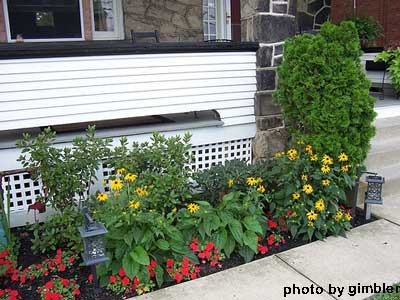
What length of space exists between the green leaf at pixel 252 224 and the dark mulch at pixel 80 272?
18cm

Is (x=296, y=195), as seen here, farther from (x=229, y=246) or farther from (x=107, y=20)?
(x=107, y=20)

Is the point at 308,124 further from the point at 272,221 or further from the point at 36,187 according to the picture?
the point at 36,187

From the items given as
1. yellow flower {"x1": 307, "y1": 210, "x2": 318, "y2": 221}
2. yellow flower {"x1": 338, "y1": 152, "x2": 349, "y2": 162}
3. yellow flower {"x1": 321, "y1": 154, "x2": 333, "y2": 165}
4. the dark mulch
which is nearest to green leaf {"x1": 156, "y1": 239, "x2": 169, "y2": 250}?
the dark mulch

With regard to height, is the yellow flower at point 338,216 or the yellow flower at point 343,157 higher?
the yellow flower at point 343,157

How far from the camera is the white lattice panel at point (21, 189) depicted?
298 centimetres

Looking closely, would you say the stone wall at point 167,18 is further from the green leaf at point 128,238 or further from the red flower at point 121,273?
the red flower at point 121,273

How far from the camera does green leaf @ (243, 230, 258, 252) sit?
2625 mm

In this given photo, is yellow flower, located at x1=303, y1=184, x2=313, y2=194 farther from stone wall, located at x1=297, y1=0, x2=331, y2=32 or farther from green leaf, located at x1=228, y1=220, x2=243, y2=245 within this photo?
stone wall, located at x1=297, y1=0, x2=331, y2=32

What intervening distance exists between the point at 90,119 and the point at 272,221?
61.8 inches

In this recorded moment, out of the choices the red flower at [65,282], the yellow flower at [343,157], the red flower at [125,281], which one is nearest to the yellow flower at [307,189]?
the yellow flower at [343,157]

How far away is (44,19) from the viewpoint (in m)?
5.68

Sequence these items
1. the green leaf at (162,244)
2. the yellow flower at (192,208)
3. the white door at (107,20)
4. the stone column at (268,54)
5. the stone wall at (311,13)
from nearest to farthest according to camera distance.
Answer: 1. the green leaf at (162,244)
2. the yellow flower at (192,208)
3. the stone column at (268,54)
4. the white door at (107,20)
5. the stone wall at (311,13)

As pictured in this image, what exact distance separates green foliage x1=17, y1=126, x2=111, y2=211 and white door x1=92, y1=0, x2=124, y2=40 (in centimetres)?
350

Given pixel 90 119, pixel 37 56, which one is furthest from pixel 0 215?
pixel 37 56
